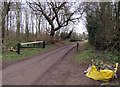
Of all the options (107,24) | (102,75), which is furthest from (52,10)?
(102,75)

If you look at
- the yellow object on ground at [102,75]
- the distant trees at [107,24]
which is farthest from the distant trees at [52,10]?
the yellow object on ground at [102,75]

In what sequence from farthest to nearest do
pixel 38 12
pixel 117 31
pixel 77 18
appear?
pixel 77 18 < pixel 38 12 < pixel 117 31

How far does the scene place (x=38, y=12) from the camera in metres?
35.1

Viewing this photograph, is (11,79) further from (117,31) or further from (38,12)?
(38,12)

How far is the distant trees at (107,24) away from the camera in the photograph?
53.9 feet

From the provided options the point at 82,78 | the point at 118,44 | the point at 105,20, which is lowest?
the point at 82,78

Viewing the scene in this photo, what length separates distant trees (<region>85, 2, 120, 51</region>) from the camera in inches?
647

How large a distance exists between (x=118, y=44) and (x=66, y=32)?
1622 inches

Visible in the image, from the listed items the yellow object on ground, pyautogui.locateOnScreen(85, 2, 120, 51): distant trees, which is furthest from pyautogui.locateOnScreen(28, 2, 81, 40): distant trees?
the yellow object on ground

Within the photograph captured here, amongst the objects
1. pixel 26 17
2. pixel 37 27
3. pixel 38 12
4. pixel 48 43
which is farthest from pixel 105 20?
pixel 37 27

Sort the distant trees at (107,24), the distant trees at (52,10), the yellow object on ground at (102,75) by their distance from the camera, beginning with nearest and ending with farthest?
the yellow object on ground at (102,75)
the distant trees at (107,24)
the distant trees at (52,10)

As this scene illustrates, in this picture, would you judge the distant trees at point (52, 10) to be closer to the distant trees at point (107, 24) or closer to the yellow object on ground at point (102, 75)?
the distant trees at point (107, 24)

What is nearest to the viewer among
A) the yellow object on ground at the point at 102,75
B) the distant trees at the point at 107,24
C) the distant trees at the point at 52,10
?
the yellow object on ground at the point at 102,75

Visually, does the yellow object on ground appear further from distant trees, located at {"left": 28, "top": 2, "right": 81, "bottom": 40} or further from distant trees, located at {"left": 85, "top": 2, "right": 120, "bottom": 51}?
distant trees, located at {"left": 28, "top": 2, "right": 81, "bottom": 40}
